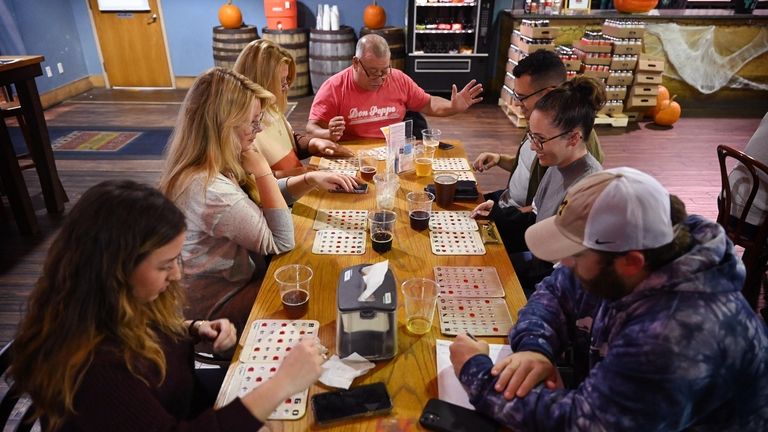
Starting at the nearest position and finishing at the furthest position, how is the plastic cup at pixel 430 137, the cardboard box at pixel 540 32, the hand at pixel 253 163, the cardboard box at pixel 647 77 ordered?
1. the hand at pixel 253 163
2. the plastic cup at pixel 430 137
3. the cardboard box at pixel 540 32
4. the cardboard box at pixel 647 77

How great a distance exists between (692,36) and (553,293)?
21.8 feet

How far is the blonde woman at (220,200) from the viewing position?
1.76 meters

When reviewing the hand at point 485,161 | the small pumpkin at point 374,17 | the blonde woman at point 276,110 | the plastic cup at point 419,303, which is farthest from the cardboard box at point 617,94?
the plastic cup at point 419,303

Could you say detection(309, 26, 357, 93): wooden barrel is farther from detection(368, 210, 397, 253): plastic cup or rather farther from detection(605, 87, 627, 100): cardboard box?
detection(368, 210, 397, 253): plastic cup

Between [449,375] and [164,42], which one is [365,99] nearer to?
[449,375]

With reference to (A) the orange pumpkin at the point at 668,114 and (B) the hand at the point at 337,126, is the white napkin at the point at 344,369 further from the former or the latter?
(A) the orange pumpkin at the point at 668,114

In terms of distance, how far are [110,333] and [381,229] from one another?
1.05 m

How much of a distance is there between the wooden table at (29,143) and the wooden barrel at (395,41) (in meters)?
4.29

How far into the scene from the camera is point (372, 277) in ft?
4.41

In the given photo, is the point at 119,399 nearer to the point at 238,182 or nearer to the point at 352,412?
the point at 352,412

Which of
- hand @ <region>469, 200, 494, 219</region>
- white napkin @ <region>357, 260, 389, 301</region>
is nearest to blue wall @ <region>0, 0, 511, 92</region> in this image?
hand @ <region>469, 200, 494, 219</region>

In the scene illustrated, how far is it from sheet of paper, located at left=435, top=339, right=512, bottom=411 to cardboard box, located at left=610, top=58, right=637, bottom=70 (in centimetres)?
Result: 568

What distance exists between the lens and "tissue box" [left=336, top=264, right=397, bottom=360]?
126 cm

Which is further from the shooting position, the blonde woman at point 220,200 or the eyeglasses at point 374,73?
the eyeglasses at point 374,73
